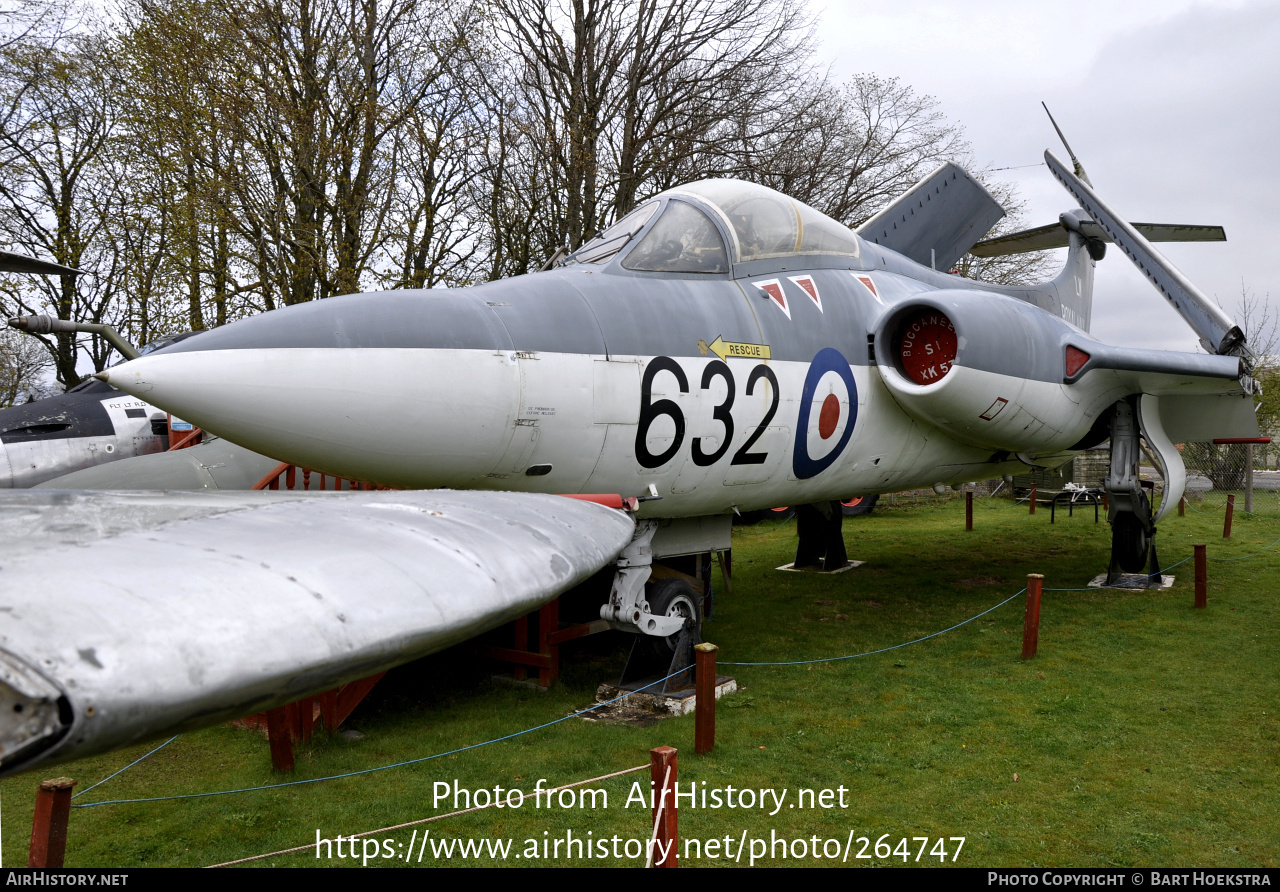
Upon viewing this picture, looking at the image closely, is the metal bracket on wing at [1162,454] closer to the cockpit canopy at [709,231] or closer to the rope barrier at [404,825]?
the cockpit canopy at [709,231]

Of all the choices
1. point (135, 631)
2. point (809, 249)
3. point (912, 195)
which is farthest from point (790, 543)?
point (135, 631)

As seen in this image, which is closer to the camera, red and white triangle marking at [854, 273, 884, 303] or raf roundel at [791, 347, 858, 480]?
raf roundel at [791, 347, 858, 480]

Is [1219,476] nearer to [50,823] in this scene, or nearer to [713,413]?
[713,413]

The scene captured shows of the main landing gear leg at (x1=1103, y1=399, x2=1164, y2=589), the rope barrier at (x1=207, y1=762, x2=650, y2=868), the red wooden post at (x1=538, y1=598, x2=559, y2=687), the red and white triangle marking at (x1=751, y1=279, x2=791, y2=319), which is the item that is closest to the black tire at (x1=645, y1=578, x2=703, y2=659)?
the red wooden post at (x1=538, y1=598, x2=559, y2=687)

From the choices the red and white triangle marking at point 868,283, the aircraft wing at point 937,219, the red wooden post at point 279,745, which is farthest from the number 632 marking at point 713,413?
the aircraft wing at point 937,219

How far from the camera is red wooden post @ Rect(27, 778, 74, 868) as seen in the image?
2.88 meters

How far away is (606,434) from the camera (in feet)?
14.4

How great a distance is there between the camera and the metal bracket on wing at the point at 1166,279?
24.8 feet

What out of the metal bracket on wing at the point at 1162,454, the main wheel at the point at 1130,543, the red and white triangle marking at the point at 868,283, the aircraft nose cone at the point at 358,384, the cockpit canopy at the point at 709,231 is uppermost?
the cockpit canopy at the point at 709,231

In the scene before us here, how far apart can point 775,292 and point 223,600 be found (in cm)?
482

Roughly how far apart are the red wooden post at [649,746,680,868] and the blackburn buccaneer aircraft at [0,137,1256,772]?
82 cm

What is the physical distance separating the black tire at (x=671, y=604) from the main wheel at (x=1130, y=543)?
5679 mm

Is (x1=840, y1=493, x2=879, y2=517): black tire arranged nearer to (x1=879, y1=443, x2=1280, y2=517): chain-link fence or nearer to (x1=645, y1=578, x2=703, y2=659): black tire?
(x1=879, y1=443, x2=1280, y2=517): chain-link fence

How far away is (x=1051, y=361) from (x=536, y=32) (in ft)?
43.0
